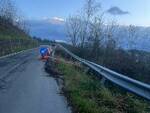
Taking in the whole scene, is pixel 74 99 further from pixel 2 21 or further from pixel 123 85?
pixel 2 21

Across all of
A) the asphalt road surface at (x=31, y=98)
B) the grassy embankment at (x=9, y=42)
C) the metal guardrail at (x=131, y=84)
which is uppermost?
the metal guardrail at (x=131, y=84)

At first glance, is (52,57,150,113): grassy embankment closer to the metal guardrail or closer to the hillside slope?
the metal guardrail

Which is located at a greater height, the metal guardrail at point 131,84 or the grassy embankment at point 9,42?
the metal guardrail at point 131,84

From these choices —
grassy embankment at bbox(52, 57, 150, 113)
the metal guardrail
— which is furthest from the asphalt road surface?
the metal guardrail

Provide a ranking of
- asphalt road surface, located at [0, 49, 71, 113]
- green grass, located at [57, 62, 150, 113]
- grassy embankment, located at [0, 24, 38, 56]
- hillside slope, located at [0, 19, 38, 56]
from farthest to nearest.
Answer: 1. hillside slope, located at [0, 19, 38, 56]
2. grassy embankment, located at [0, 24, 38, 56]
3. green grass, located at [57, 62, 150, 113]
4. asphalt road surface, located at [0, 49, 71, 113]

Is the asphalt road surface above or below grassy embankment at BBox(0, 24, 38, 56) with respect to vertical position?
above

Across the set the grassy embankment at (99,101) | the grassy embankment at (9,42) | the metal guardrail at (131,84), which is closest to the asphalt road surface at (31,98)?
the grassy embankment at (99,101)

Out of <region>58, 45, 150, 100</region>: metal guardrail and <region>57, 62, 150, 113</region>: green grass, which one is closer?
<region>58, 45, 150, 100</region>: metal guardrail

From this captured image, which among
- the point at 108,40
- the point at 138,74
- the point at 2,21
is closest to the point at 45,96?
the point at 138,74

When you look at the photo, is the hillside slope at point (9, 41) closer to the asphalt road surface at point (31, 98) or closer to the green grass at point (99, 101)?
the asphalt road surface at point (31, 98)

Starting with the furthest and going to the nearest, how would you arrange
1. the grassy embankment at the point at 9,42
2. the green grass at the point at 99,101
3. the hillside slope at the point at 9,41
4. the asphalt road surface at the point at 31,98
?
the hillside slope at the point at 9,41 < the grassy embankment at the point at 9,42 < the green grass at the point at 99,101 < the asphalt road surface at the point at 31,98

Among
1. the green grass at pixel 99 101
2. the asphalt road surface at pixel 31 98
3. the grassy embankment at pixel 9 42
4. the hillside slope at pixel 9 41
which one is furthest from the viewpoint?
the hillside slope at pixel 9 41

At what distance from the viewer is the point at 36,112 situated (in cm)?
→ 1055

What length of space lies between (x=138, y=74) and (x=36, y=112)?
594 inches
